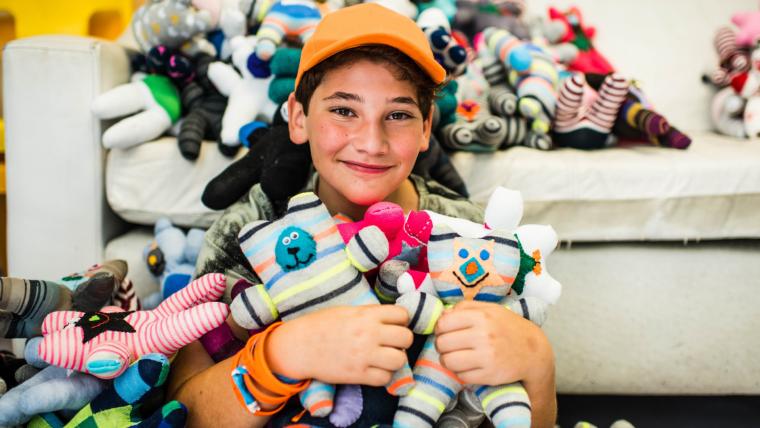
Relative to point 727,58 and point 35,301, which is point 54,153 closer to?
point 35,301

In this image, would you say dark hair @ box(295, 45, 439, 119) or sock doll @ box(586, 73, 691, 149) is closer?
dark hair @ box(295, 45, 439, 119)

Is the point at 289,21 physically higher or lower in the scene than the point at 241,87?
higher

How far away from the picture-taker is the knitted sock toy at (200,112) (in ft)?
3.87

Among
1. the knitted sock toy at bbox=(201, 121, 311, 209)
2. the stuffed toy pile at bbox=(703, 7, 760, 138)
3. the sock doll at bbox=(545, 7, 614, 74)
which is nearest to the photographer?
the knitted sock toy at bbox=(201, 121, 311, 209)

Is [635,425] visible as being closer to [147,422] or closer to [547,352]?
[547,352]

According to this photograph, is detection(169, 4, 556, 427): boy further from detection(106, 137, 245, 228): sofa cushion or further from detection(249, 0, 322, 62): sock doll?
detection(249, 0, 322, 62): sock doll

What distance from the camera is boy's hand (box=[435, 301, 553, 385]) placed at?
0.55m

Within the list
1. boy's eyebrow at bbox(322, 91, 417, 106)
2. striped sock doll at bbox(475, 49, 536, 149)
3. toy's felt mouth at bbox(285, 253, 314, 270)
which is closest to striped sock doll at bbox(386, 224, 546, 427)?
toy's felt mouth at bbox(285, 253, 314, 270)

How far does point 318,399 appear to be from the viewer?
550 millimetres

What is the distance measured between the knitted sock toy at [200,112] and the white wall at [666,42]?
109cm

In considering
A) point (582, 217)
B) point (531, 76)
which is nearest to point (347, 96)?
point (582, 217)

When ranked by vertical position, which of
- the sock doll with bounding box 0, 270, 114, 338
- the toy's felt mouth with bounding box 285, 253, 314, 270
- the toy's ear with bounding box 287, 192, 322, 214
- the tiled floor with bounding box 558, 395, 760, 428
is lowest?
the tiled floor with bounding box 558, 395, 760, 428

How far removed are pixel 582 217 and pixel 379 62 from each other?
0.72 meters

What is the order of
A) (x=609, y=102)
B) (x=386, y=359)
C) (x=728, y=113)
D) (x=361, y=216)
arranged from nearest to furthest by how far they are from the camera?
(x=386, y=359), (x=361, y=216), (x=609, y=102), (x=728, y=113)
